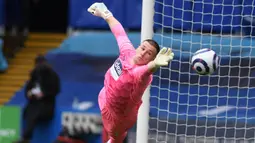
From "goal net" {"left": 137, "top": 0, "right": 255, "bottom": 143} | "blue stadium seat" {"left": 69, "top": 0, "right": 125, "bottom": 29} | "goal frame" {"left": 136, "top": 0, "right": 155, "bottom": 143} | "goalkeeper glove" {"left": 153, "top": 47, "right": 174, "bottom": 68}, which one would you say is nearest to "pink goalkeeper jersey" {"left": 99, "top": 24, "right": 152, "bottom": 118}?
"goalkeeper glove" {"left": 153, "top": 47, "right": 174, "bottom": 68}

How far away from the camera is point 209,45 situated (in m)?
7.86

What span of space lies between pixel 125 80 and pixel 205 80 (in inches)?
89.1

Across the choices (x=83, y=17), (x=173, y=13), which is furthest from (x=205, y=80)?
(x=83, y=17)

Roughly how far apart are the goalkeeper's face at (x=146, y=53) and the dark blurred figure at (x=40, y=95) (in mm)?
4246

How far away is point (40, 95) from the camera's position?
10297 mm

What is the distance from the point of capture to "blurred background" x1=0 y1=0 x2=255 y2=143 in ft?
24.9

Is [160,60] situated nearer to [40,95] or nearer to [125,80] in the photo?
[125,80]

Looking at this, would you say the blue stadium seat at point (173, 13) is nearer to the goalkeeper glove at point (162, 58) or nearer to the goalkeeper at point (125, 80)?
the goalkeeper at point (125, 80)

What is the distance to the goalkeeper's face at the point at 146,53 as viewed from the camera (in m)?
6.09

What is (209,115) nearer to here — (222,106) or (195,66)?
(222,106)

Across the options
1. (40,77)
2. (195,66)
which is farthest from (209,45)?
(40,77)

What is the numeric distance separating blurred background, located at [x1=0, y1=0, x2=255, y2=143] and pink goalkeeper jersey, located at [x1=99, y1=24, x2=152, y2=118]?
89 centimetres

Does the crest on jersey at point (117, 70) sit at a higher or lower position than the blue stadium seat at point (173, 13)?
lower

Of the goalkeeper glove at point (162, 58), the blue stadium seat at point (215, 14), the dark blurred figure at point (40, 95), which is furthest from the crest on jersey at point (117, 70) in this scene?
the dark blurred figure at point (40, 95)
